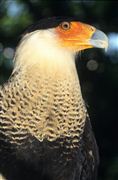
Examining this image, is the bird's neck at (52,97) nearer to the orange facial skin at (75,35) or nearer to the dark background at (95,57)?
the orange facial skin at (75,35)

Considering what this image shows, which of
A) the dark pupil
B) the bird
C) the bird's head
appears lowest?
the bird

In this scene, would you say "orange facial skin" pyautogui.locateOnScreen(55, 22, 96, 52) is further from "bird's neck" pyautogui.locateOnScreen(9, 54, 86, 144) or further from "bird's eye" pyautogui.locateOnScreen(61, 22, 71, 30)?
"bird's neck" pyautogui.locateOnScreen(9, 54, 86, 144)

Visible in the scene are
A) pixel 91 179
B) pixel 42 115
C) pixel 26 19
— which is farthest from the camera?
pixel 26 19

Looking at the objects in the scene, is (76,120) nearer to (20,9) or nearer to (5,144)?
(5,144)

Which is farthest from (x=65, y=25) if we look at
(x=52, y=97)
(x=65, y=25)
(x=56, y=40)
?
(x=52, y=97)

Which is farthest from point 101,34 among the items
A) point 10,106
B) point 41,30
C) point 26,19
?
point 26,19

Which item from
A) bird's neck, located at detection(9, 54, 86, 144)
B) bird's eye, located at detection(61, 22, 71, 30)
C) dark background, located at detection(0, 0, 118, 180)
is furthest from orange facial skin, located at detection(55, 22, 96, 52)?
dark background, located at detection(0, 0, 118, 180)
